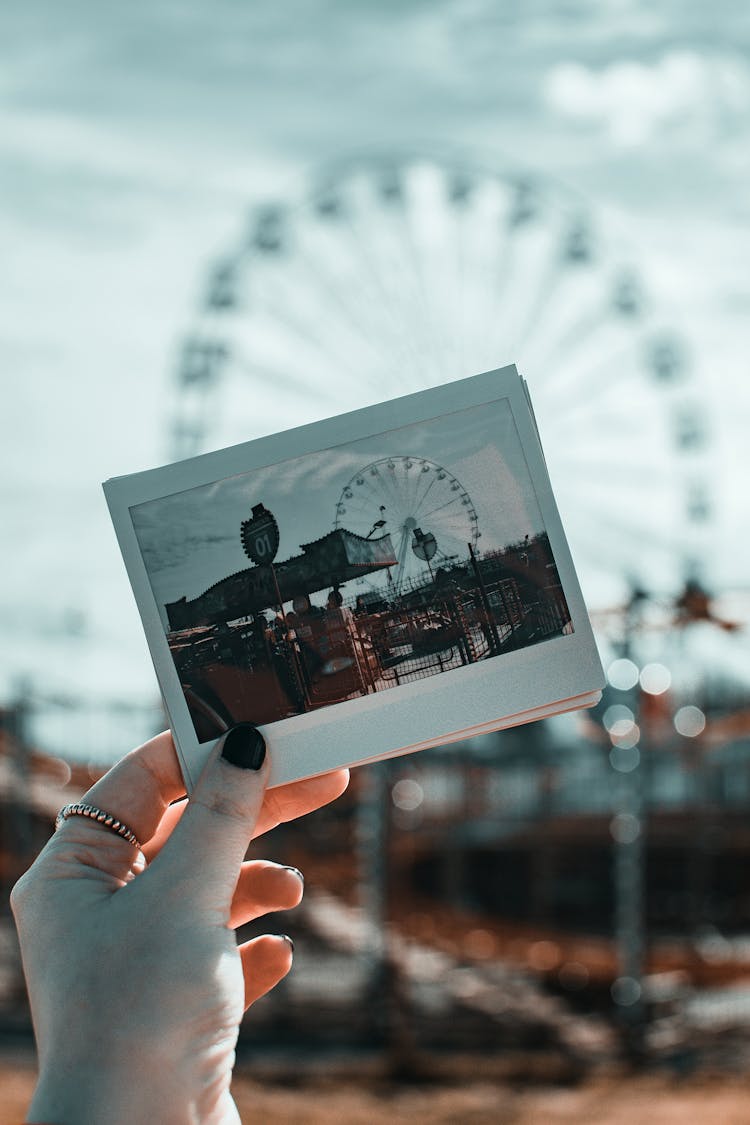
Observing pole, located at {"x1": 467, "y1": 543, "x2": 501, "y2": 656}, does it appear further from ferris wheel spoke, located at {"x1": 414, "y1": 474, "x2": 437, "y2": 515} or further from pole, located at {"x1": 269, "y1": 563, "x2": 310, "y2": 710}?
pole, located at {"x1": 269, "y1": 563, "x2": 310, "y2": 710}

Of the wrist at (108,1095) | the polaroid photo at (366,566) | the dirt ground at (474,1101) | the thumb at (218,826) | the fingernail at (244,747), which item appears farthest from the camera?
the dirt ground at (474,1101)

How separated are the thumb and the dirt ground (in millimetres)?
4824

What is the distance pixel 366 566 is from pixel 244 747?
0.31 metres

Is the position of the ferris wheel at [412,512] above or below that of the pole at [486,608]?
above

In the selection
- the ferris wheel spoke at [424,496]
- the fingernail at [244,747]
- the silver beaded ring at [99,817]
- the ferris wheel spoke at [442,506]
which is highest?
the ferris wheel spoke at [424,496]

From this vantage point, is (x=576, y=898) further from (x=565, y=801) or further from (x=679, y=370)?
(x=679, y=370)

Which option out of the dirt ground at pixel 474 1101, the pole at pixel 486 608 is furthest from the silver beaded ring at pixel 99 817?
the dirt ground at pixel 474 1101

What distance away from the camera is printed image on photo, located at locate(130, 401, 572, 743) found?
5.32ft

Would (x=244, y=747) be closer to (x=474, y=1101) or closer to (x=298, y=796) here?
(x=298, y=796)

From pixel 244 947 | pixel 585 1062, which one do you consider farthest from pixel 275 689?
pixel 585 1062

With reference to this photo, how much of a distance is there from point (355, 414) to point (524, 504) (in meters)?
0.26

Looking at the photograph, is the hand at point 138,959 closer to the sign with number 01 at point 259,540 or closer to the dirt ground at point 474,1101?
the sign with number 01 at point 259,540

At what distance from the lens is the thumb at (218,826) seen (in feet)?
4.58

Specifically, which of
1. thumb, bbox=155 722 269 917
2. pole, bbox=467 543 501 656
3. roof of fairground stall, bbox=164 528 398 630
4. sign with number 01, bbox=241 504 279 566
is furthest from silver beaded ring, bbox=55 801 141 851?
pole, bbox=467 543 501 656
